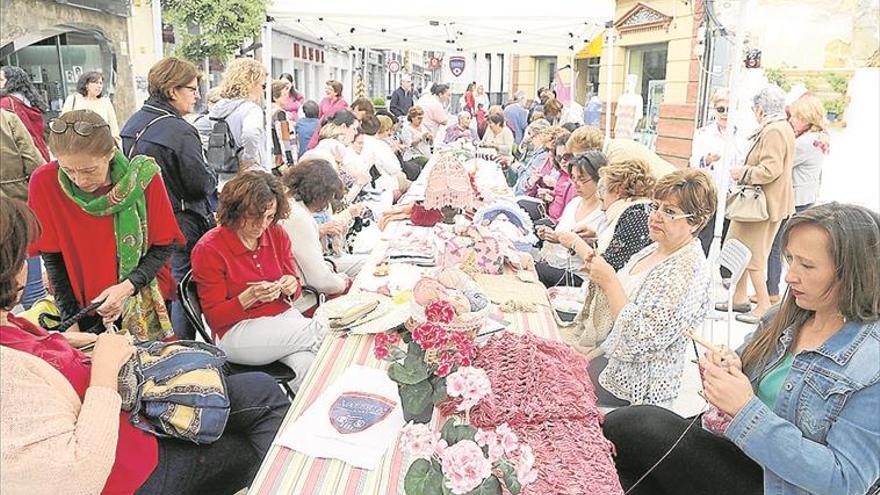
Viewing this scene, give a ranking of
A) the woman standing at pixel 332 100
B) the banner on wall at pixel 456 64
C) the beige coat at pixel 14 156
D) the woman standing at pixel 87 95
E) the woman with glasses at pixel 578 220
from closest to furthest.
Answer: the woman with glasses at pixel 578 220
the beige coat at pixel 14 156
the woman standing at pixel 87 95
the woman standing at pixel 332 100
the banner on wall at pixel 456 64

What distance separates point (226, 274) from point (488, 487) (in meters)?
1.59

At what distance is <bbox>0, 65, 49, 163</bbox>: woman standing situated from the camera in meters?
4.07

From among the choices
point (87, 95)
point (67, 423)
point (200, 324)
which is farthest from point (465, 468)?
point (87, 95)

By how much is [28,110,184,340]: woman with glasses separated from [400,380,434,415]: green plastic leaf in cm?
132

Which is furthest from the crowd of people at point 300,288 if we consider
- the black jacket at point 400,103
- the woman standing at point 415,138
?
the black jacket at point 400,103

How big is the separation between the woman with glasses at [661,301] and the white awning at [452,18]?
481 cm

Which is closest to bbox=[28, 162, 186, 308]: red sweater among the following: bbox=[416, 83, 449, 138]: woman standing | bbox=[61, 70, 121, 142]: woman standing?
bbox=[61, 70, 121, 142]: woman standing

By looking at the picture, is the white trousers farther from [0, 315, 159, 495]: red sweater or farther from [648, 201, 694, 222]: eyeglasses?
[648, 201, 694, 222]: eyeglasses

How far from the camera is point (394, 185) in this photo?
5.93 metres

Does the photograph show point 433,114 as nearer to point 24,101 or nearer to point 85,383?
point 24,101

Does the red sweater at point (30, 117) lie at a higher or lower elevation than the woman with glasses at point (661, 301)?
higher

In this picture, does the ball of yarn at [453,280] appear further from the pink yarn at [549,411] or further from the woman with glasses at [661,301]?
the woman with glasses at [661,301]

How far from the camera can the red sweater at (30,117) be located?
4.04m

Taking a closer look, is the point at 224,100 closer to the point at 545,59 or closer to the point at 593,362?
the point at 593,362
